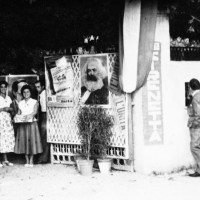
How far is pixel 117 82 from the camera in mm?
10047

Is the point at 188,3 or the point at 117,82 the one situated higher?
the point at 188,3

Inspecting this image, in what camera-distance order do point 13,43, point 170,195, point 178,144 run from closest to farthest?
point 170,195, point 178,144, point 13,43

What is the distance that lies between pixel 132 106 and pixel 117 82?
55 cm

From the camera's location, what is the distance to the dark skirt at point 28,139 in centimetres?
1094

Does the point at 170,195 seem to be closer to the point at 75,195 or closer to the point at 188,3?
the point at 75,195

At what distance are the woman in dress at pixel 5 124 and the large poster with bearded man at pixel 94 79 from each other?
1.70m

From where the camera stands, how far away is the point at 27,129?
1095 centimetres

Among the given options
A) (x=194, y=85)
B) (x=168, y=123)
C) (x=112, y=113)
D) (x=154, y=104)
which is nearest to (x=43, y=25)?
(x=112, y=113)

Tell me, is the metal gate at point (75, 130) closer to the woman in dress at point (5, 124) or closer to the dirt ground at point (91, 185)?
the dirt ground at point (91, 185)

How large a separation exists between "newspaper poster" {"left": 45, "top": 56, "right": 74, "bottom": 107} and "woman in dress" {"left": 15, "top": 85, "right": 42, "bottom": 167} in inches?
17.3

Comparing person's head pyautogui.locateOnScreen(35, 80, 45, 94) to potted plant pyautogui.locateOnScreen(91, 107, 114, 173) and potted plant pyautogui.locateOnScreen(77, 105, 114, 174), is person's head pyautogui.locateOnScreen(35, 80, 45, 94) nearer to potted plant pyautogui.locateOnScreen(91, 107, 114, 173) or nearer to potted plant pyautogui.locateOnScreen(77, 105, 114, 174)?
potted plant pyautogui.locateOnScreen(77, 105, 114, 174)

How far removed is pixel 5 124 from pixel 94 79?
87.9 inches

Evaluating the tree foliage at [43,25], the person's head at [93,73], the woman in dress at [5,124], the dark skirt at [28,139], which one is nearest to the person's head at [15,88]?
the woman in dress at [5,124]

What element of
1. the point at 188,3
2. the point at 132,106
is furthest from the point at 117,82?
the point at 188,3
